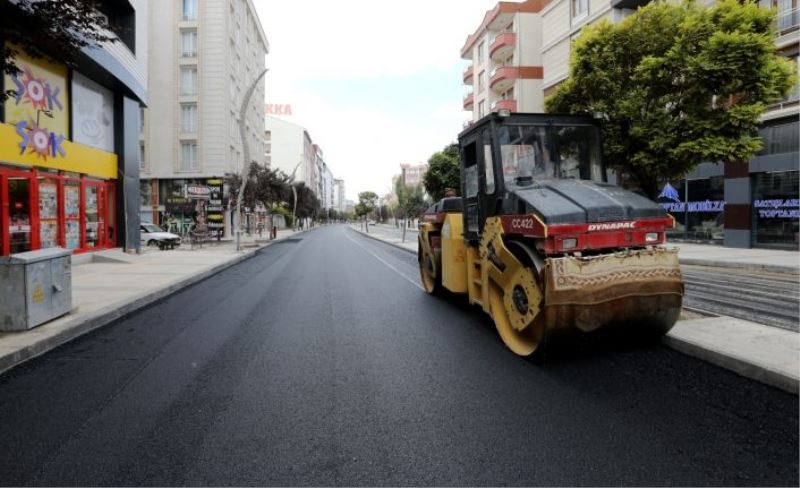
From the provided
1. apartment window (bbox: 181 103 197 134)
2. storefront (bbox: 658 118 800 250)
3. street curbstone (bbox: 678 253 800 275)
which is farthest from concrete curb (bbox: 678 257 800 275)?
apartment window (bbox: 181 103 197 134)

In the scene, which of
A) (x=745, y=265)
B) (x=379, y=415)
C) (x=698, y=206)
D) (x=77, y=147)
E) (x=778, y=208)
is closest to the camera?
(x=379, y=415)

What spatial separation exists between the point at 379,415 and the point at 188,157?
39937 mm

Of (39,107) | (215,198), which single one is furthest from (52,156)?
(215,198)

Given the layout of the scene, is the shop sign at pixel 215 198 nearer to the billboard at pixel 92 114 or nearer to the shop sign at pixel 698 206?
the billboard at pixel 92 114

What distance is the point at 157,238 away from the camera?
24344mm

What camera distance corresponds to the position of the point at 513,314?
16.0ft

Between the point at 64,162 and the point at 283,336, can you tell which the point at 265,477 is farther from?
the point at 64,162

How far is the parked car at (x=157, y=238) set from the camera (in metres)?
23.0

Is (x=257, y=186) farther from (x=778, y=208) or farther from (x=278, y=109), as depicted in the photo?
(x=278, y=109)

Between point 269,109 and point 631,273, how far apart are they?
115321mm

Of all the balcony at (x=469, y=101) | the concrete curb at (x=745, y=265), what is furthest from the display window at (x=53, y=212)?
the balcony at (x=469, y=101)

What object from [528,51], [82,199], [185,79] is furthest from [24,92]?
[528,51]

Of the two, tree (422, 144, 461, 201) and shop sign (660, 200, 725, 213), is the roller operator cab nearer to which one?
shop sign (660, 200, 725, 213)

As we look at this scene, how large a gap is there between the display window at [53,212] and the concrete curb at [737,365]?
46.6ft
